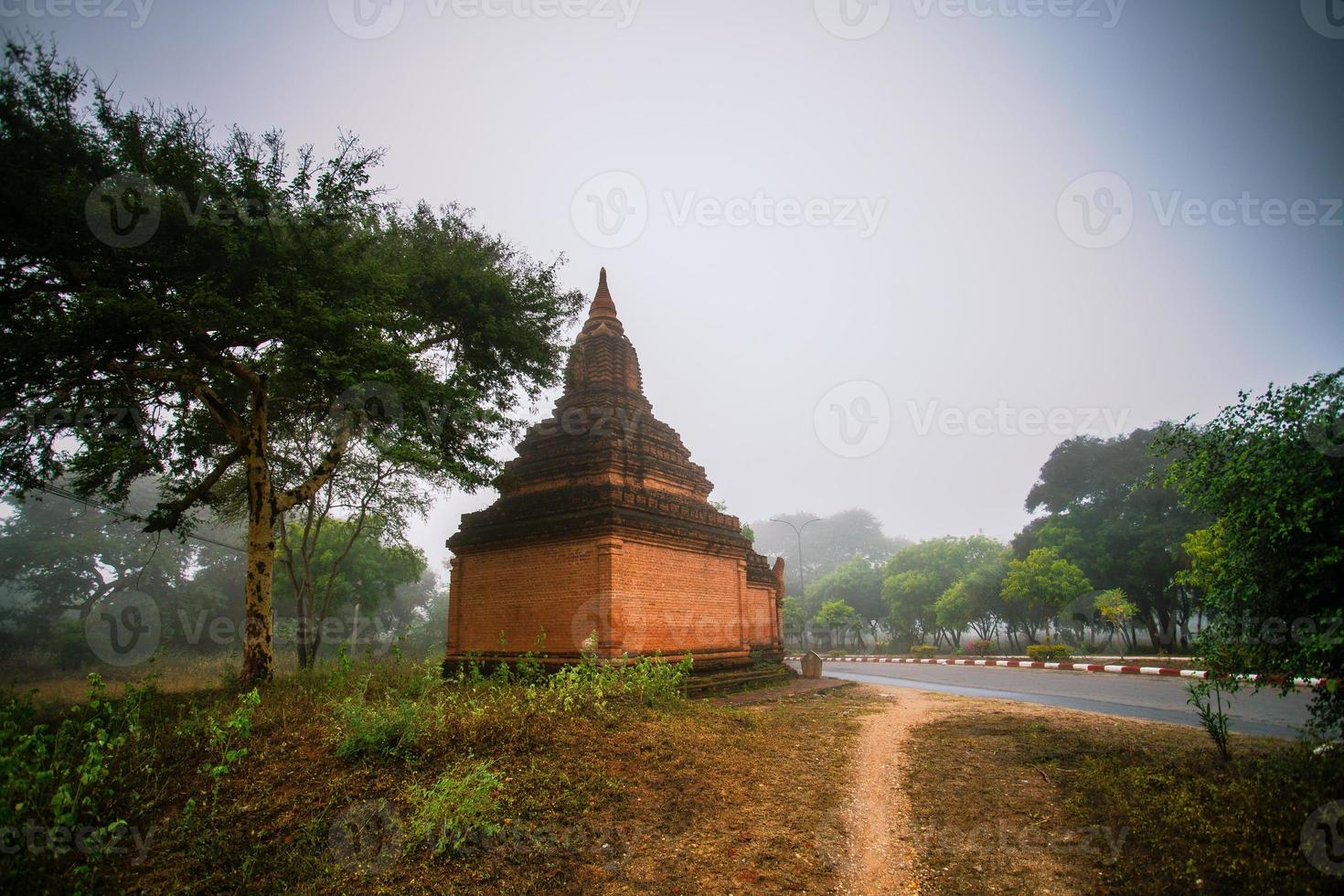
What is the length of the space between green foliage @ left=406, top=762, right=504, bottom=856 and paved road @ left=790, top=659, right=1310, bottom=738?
923 cm

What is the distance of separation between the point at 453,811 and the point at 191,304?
822 cm

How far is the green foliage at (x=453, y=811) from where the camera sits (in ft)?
16.5

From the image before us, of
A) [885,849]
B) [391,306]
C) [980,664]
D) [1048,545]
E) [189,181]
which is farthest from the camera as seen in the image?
[1048,545]

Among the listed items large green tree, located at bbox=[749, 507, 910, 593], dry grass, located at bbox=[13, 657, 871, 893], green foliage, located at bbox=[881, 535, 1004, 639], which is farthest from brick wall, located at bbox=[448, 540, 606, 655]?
large green tree, located at bbox=[749, 507, 910, 593]

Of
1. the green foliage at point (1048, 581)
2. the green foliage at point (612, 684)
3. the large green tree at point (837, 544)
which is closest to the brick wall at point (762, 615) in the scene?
the green foliage at point (612, 684)

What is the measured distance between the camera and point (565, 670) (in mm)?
10750

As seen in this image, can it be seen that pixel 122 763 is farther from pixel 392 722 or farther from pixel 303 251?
pixel 303 251

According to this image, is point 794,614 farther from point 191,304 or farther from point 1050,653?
point 191,304

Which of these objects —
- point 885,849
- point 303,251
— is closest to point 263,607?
point 303,251

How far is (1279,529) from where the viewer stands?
577 cm

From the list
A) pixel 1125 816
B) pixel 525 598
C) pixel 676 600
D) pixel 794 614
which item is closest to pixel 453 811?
pixel 1125 816

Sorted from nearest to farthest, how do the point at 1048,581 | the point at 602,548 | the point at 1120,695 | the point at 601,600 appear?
the point at 601,600 → the point at 602,548 → the point at 1120,695 → the point at 1048,581

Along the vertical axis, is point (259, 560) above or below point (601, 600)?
above

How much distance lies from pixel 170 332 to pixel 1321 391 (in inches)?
595
